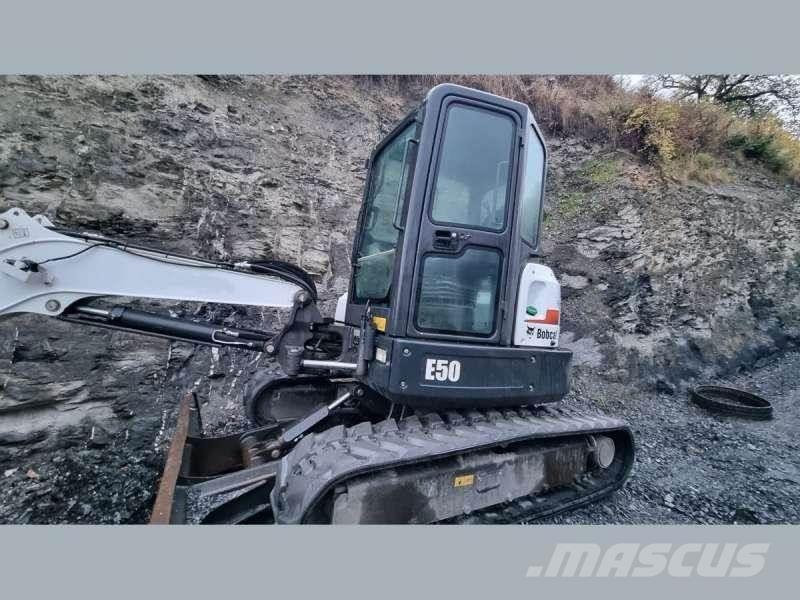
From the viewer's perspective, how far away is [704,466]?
10.4 feet

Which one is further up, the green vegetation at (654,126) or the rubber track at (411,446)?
the green vegetation at (654,126)

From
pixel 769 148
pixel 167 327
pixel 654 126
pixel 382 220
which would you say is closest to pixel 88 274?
pixel 167 327

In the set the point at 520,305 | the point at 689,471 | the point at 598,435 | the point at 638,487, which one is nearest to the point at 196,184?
the point at 520,305

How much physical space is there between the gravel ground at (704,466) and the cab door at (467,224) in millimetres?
1436

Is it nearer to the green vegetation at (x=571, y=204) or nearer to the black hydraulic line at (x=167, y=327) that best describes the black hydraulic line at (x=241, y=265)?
the black hydraulic line at (x=167, y=327)

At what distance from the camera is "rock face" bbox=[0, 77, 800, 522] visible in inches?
129

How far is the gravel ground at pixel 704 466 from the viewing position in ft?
8.52

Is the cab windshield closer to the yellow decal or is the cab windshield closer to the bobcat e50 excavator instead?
the bobcat e50 excavator

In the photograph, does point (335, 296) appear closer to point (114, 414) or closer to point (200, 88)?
point (114, 414)

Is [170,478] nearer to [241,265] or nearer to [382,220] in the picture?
[241,265]

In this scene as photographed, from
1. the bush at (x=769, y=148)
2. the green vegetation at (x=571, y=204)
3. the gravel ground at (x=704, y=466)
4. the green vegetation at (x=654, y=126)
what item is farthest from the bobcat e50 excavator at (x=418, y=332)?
the bush at (x=769, y=148)

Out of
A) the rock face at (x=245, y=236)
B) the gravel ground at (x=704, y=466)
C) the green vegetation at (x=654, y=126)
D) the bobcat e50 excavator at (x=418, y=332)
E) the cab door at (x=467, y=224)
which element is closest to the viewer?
the bobcat e50 excavator at (x=418, y=332)

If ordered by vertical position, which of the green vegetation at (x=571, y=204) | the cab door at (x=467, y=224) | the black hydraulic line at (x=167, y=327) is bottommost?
the black hydraulic line at (x=167, y=327)

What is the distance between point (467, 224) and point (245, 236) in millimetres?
2990
